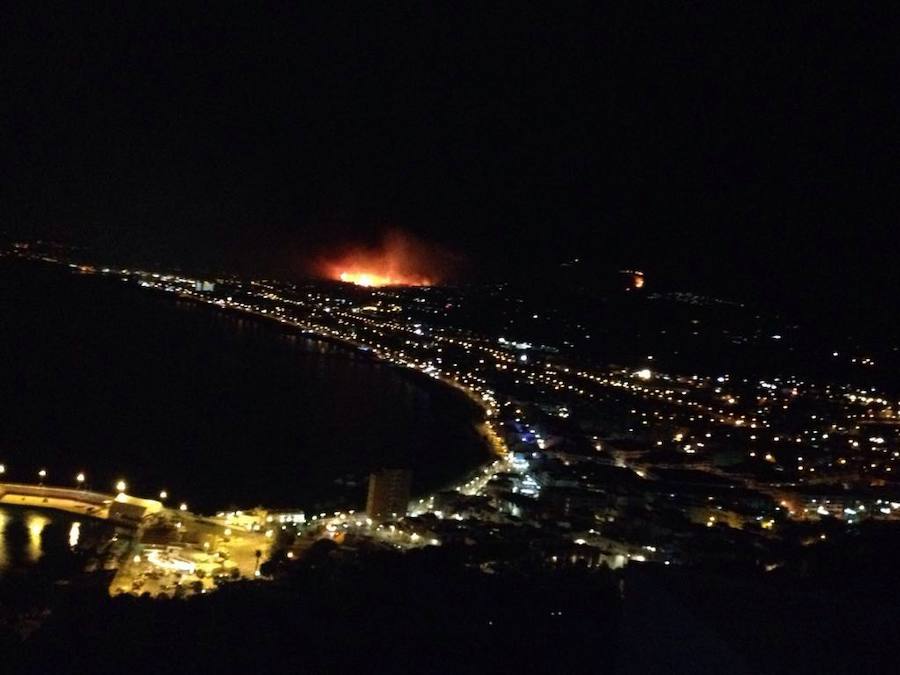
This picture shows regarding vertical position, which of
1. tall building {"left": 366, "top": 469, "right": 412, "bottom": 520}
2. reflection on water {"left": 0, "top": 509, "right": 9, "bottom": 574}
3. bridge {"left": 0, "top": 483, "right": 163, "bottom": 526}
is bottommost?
reflection on water {"left": 0, "top": 509, "right": 9, "bottom": 574}

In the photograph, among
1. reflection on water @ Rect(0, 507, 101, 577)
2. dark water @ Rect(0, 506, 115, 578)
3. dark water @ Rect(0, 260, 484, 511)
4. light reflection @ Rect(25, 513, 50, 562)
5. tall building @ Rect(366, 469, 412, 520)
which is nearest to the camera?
dark water @ Rect(0, 506, 115, 578)

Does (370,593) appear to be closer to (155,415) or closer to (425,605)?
(425,605)

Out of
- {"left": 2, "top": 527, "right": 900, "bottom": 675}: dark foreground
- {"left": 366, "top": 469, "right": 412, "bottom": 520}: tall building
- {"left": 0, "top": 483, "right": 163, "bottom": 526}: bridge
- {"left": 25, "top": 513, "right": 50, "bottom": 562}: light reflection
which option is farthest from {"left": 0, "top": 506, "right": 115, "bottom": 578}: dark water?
{"left": 366, "top": 469, "right": 412, "bottom": 520}: tall building

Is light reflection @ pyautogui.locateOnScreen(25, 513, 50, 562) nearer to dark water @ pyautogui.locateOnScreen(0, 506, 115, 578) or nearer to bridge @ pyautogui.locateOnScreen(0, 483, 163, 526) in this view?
dark water @ pyautogui.locateOnScreen(0, 506, 115, 578)

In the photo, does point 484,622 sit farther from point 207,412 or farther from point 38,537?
point 207,412

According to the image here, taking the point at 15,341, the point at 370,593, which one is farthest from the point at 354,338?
the point at 370,593

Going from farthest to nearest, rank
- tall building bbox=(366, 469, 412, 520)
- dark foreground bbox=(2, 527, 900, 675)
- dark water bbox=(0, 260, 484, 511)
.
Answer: dark water bbox=(0, 260, 484, 511), tall building bbox=(366, 469, 412, 520), dark foreground bbox=(2, 527, 900, 675)

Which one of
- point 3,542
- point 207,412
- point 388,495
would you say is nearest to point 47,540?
point 3,542
